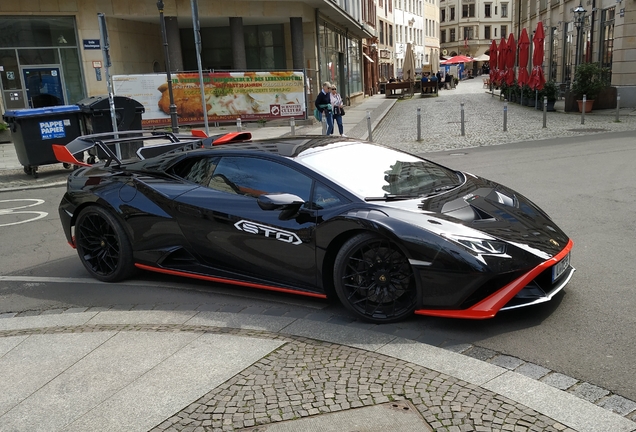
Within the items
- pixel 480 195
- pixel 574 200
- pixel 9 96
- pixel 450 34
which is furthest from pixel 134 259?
pixel 450 34

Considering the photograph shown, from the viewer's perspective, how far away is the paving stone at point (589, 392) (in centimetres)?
324

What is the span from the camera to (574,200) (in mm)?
8156

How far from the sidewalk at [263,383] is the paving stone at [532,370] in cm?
6

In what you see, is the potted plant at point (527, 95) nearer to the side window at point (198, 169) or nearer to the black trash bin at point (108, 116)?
the black trash bin at point (108, 116)

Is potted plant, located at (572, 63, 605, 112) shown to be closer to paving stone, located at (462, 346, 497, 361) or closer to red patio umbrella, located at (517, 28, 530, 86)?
red patio umbrella, located at (517, 28, 530, 86)

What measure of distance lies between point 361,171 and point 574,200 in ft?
14.5

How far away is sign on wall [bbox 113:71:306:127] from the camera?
22.0m

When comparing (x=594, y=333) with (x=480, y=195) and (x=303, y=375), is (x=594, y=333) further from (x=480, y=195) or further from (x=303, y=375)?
(x=303, y=375)

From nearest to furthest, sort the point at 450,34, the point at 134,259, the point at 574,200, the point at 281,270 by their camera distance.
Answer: the point at 281,270, the point at 134,259, the point at 574,200, the point at 450,34

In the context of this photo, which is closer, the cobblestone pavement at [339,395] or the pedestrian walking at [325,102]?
the cobblestone pavement at [339,395]

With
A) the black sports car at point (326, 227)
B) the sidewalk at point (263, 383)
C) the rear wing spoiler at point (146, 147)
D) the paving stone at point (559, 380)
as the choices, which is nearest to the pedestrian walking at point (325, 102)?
the rear wing spoiler at point (146, 147)

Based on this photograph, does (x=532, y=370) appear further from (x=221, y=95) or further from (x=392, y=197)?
(x=221, y=95)

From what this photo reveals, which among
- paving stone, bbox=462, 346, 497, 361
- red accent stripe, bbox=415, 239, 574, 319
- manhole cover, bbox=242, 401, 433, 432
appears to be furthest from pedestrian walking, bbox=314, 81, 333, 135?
manhole cover, bbox=242, 401, 433, 432

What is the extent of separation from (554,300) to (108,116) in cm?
1226
